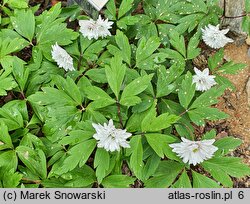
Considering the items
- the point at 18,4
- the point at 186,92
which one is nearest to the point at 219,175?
the point at 186,92

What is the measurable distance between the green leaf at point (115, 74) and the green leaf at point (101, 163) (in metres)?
0.39

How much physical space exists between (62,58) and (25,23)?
465 millimetres

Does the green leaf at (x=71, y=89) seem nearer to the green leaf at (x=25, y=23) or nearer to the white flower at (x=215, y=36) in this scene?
the green leaf at (x=25, y=23)

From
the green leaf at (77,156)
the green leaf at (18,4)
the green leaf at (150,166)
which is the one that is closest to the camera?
the green leaf at (77,156)

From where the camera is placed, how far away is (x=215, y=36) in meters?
3.20

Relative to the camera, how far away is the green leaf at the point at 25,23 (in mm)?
3252

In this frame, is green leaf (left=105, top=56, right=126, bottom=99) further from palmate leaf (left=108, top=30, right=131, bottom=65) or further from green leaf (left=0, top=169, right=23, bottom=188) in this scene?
green leaf (left=0, top=169, right=23, bottom=188)

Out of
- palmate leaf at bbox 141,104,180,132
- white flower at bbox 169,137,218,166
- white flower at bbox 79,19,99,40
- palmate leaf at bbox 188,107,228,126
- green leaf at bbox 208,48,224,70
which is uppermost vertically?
white flower at bbox 79,19,99,40

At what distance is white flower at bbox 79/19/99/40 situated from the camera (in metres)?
3.19

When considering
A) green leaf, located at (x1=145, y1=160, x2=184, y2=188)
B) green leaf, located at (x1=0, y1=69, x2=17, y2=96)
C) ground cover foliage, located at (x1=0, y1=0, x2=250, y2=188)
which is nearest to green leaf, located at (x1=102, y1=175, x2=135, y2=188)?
ground cover foliage, located at (x1=0, y1=0, x2=250, y2=188)

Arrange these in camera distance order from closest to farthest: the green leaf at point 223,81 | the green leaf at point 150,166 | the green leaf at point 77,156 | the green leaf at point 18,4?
the green leaf at point 77,156, the green leaf at point 150,166, the green leaf at point 223,81, the green leaf at point 18,4

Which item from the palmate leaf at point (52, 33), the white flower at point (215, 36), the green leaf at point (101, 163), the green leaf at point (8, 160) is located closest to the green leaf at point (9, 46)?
the palmate leaf at point (52, 33)

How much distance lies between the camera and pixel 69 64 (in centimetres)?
308

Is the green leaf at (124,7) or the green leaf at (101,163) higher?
the green leaf at (124,7)
